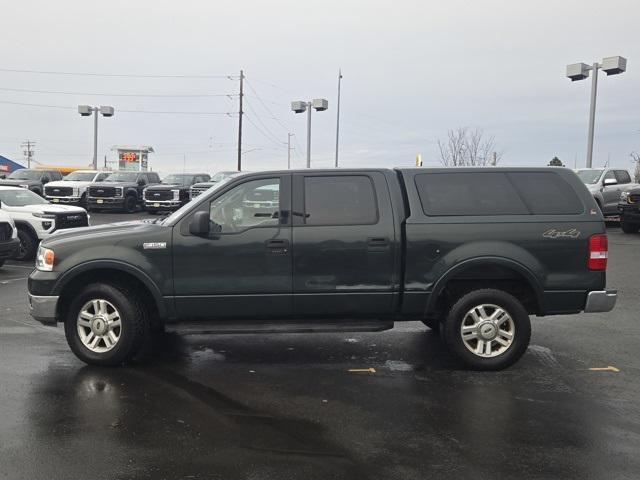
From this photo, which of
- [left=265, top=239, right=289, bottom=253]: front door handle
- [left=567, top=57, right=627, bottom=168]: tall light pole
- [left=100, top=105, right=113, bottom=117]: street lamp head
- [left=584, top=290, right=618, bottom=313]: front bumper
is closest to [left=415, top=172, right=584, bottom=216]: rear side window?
[left=584, top=290, right=618, bottom=313]: front bumper

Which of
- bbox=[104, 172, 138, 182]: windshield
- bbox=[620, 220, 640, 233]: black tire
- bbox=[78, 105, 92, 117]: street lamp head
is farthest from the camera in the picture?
bbox=[78, 105, 92, 117]: street lamp head

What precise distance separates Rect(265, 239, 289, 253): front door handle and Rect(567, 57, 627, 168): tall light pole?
24360 mm

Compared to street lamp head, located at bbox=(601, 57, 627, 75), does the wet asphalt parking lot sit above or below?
below

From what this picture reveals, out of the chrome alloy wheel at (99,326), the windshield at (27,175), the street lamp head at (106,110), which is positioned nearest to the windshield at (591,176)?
the chrome alloy wheel at (99,326)

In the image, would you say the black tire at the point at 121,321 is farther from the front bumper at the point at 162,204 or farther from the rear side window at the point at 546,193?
the front bumper at the point at 162,204

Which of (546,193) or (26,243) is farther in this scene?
(26,243)

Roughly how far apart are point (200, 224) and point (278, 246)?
0.74 metres

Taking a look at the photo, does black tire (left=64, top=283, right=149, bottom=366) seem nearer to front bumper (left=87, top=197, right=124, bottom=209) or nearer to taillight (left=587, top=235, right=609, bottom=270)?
taillight (left=587, top=235, right=609, bottom=270)

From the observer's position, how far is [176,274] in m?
5.84

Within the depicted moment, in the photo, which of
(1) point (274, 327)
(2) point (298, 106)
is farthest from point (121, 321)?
(2) point (298, 106)

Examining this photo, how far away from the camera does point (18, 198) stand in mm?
14242

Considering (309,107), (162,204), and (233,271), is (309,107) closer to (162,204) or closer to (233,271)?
(162,204)

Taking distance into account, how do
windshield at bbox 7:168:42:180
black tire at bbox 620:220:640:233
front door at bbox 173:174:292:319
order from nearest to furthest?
front door at bbox 173:174:292:319, black tire at bbox 620:220:640:233, windshield at bbox 7:168:42:180

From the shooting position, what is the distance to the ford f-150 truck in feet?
19.2
